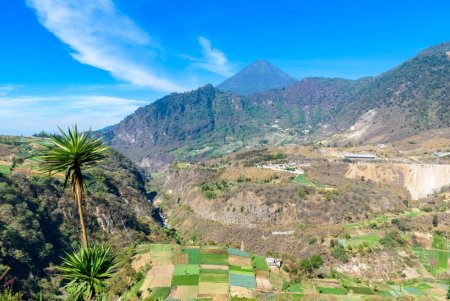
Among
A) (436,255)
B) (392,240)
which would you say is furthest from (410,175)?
(392,240)

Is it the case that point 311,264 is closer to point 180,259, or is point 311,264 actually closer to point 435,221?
point 180,259

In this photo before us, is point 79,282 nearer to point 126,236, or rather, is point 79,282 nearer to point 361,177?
point 126,236

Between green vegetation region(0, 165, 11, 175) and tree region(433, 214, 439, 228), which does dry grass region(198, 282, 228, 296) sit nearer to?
green vegetation region(0, 165, 11, 175)

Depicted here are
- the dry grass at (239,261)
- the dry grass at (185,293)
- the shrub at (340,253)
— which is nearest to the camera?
the dry grass at (185,293)

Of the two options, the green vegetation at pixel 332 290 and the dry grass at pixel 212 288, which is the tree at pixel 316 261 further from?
the dry grass at pixel 212 288

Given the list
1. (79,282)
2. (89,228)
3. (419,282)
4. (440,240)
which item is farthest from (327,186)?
(79,282)

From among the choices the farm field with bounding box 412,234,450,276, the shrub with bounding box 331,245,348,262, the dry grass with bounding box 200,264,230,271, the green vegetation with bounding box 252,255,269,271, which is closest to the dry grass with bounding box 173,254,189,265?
the dry grass with bounding box 200,264,230,271

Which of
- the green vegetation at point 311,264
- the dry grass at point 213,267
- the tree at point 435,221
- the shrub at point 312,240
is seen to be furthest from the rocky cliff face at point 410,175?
the dry grass at point 213,267
